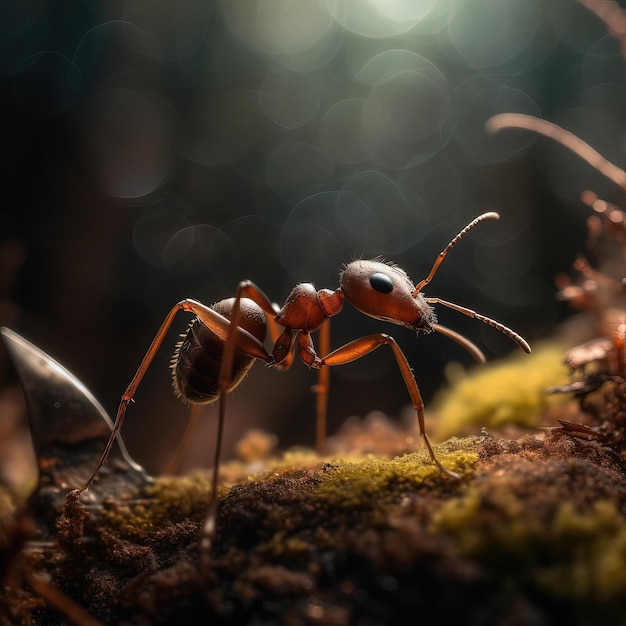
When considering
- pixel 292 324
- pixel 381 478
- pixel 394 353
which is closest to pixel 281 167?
pixel 292 324

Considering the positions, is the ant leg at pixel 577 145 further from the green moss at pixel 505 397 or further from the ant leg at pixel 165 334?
the ant leg at pixel 165 334

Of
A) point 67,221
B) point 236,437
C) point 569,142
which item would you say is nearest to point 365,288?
point 569,142

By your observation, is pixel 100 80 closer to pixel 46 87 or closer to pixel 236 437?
pixel 46 87

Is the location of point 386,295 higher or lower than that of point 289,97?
lower

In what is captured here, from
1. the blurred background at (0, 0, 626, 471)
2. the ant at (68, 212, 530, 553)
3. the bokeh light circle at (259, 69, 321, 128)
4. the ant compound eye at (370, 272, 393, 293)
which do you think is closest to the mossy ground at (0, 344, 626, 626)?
the ant at (68, 212, 530, 553)

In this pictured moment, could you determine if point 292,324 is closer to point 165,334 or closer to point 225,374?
point 165,334

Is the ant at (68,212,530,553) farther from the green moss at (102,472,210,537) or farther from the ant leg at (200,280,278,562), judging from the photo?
the green moss at (102,472,210,537)
